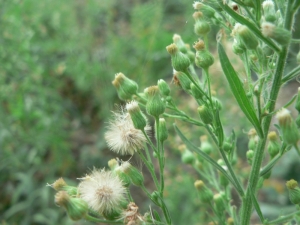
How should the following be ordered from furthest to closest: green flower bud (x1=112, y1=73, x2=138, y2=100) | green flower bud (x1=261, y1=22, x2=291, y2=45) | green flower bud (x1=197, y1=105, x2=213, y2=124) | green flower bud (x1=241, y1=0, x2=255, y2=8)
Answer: green flower bud (x1=112, y1=73, x2=138, y2=100) < green flower bud (x1=197, y1=105, x2=213, y2=124) < green flower bud (x1=241, y1=0, x2=255, y2=8) < green flower bud (x1=261, y1=22, x2=291, y2=45)

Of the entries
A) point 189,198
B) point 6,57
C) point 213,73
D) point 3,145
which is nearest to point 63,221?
point 3,145

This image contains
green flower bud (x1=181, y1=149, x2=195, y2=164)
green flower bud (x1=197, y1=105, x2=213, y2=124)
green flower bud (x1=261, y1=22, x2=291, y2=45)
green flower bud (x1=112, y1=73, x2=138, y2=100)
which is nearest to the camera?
green flower bud (x1=261, y1=22, x2=291, y2=45)

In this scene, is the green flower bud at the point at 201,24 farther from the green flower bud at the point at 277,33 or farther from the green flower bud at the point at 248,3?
the green flower bud at the point at 277,33

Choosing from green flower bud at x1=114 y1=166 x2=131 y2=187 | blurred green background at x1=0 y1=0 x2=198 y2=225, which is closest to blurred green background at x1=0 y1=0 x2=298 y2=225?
blurred green background at x1=0 y1=0 x2=198 y2=225

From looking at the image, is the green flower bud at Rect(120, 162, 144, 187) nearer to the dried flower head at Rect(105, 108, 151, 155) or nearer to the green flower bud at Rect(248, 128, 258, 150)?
the dried flower head at Rect(105, 108, 151, 155)

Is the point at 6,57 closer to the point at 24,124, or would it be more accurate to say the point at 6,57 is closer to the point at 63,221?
the point at 24,124

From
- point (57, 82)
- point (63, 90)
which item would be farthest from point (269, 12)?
point (63, 90)

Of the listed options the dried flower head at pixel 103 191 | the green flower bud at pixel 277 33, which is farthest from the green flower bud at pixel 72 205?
the green flower bud at pixel 277 33
